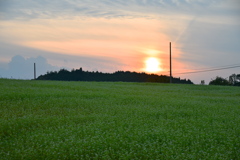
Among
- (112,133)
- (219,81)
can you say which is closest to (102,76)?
(219,81)

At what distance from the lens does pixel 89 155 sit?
31.0 feet

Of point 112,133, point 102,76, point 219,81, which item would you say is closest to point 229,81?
point 219,81

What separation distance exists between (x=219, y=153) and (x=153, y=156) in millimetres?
2427

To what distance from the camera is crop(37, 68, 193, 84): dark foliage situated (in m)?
68.4

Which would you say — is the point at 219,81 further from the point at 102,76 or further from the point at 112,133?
the point at 112,133

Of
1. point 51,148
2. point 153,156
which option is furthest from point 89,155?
point 153,156

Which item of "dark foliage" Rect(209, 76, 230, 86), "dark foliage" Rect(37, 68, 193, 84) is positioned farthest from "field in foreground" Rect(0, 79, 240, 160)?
"dark foliage" Rect(209, 76, 230, 86)

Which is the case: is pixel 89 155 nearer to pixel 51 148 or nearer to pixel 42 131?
pixel 51 148

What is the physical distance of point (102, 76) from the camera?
7431 cm

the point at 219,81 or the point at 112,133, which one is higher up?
the point at 219,81

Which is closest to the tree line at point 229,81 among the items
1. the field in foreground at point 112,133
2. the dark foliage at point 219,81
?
the dark foliage at point 219,81

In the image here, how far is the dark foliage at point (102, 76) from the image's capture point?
224 ft

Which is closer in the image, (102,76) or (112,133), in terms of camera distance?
(112,133)

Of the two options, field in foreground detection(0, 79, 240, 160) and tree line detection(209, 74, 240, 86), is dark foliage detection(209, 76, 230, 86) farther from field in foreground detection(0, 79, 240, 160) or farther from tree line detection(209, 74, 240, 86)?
field in foreground detection(0, 79, 240, 160)
